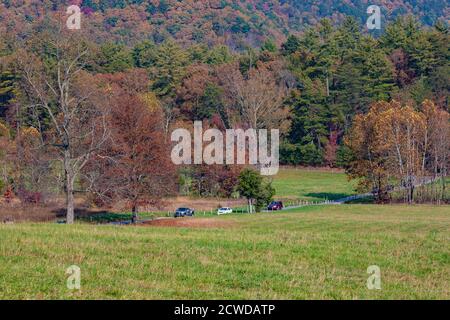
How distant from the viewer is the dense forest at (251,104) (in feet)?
170

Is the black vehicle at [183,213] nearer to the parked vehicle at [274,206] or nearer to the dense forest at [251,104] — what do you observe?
the dense forest at [251,104]

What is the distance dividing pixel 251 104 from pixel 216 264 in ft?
243

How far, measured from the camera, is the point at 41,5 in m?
200

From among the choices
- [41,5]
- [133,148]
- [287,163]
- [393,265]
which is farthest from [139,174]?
[41,5]

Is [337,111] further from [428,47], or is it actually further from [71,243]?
[71,243]

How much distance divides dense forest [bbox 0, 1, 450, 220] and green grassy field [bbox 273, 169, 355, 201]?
296cm

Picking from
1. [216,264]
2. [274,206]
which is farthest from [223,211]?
[216,264]

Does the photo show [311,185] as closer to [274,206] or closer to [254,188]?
[274,206]

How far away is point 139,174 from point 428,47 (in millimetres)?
70322

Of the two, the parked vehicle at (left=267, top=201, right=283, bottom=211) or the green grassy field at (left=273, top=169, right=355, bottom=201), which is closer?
the parked vehicle at (left=267, top=201, right=283, bottom=211)

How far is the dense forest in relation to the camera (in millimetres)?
51812

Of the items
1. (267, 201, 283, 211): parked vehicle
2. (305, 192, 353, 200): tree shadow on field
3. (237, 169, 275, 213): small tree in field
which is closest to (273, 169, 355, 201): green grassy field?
(305, 192, 353, 200): tree shadow on field

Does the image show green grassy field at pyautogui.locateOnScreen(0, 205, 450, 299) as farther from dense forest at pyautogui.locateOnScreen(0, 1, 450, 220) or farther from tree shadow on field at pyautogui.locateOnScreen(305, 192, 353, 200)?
tree shadow on field at pyautogui.locateOnScreen(305, 192, 353, 200)

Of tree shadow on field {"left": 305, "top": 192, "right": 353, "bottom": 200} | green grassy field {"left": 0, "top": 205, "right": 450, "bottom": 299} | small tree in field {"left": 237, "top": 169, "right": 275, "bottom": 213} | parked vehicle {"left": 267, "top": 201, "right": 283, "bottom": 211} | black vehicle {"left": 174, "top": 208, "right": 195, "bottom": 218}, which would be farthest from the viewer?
tree shadow on field {"left": 305, "top": 192, "right": 353, "bottom": 200}
